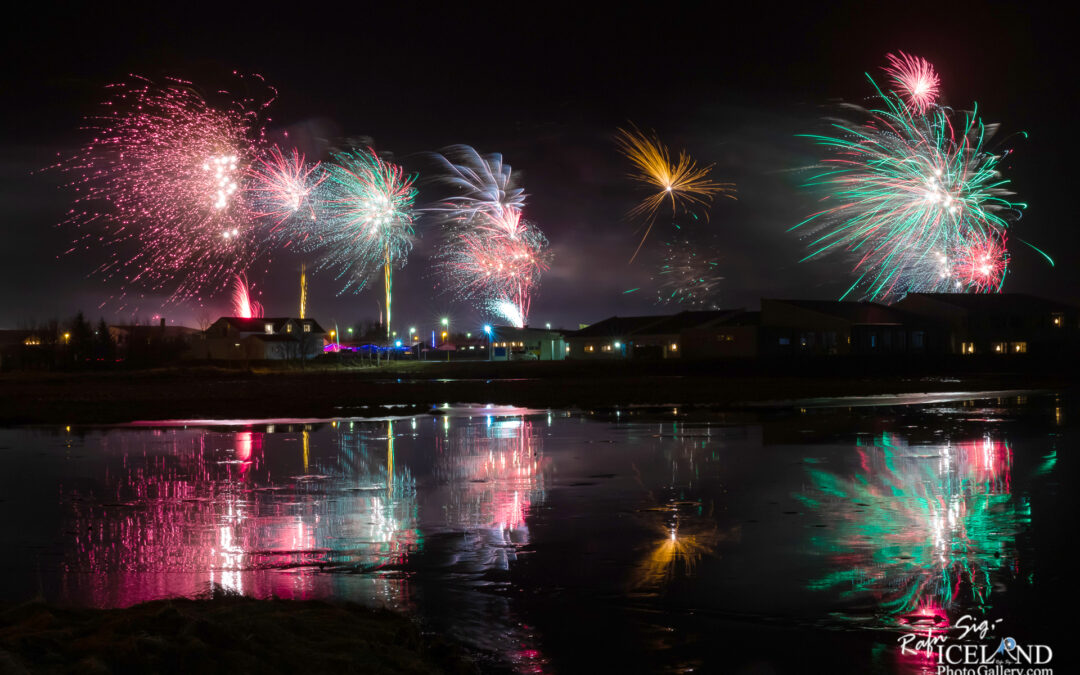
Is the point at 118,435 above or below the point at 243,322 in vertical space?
below

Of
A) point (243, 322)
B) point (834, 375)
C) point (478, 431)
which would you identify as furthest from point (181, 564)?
point (243, 322)

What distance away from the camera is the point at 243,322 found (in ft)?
398

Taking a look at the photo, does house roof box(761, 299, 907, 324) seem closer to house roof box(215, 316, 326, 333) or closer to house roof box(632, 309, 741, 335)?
house roof box(632, 309, 741, 335)

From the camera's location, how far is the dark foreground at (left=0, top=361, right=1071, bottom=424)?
33.8 meters

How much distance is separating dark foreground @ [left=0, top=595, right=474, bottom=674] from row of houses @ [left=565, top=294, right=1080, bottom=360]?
258 feet

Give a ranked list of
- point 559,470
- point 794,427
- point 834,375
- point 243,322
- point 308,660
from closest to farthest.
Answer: point 308,660 → point 559,470 → point 794,427 → point 834,375 → point 243,322

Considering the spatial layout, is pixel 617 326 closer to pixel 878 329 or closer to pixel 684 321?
pixel 684 321

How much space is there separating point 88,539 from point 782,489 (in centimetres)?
963

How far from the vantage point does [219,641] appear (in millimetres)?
5867

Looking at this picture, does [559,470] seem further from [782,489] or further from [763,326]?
[763,326]

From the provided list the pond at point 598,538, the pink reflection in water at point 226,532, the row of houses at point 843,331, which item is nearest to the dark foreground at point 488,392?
the pond at point 598,538

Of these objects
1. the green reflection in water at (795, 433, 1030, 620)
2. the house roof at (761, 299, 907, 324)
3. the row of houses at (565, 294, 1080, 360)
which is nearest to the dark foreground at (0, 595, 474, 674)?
the green reflection in water at (795, 433, 1030, 620)

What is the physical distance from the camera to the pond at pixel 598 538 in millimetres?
7418

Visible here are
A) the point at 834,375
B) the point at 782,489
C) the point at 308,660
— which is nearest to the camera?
the point at 308,660
